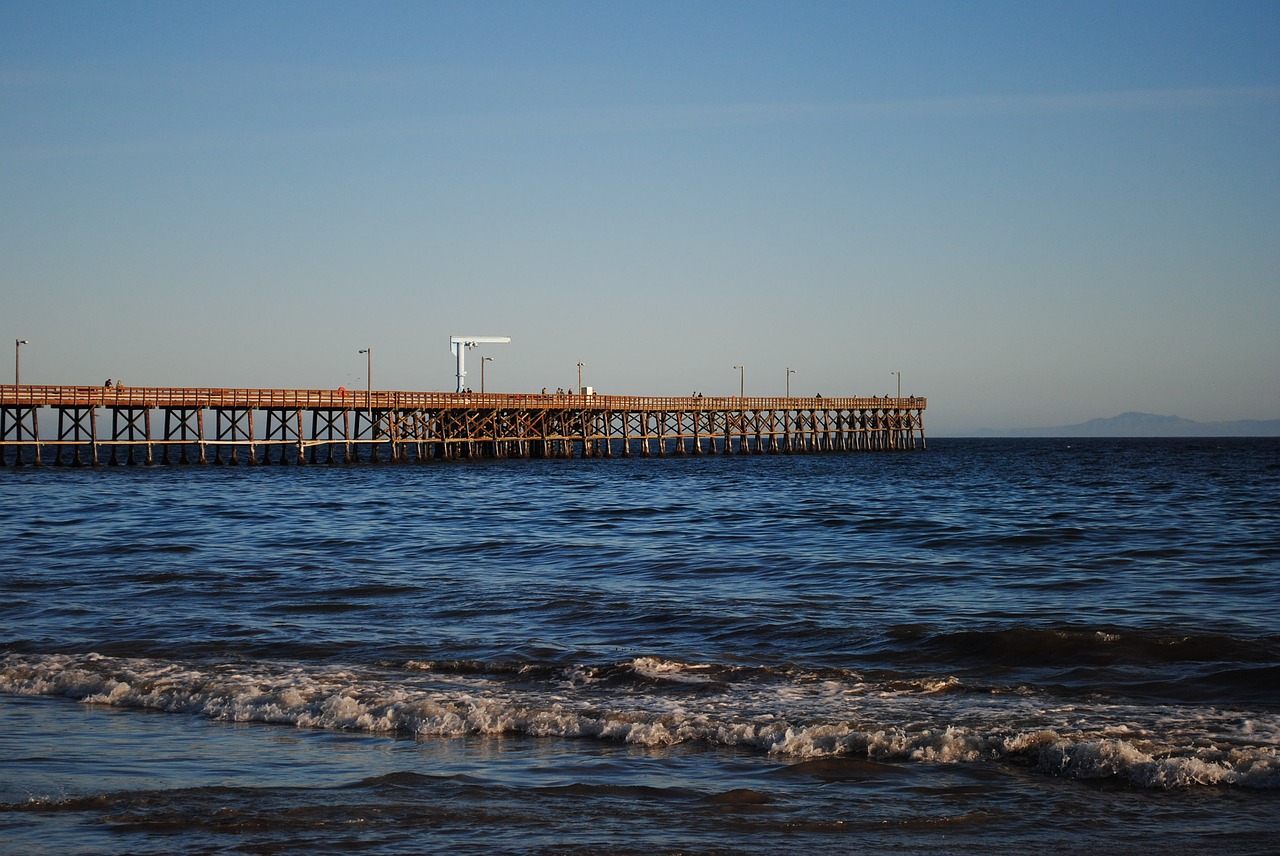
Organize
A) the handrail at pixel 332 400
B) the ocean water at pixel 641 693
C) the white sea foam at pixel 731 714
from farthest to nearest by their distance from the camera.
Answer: the handrail at pixel 332 400 < the white sea foam at pixel 731 714 < the ocean water at pixel 641 693

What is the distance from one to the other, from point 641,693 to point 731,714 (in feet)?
3.44

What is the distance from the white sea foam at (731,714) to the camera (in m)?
7.54

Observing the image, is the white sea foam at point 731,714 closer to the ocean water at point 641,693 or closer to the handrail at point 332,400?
the ocean water at point 641,693

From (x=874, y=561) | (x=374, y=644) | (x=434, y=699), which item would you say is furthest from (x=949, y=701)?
(x=874, y=561)

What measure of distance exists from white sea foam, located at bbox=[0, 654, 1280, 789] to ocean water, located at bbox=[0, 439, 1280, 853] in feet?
0.11

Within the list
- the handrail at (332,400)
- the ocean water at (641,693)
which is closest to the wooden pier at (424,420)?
the handrail at (332,400)

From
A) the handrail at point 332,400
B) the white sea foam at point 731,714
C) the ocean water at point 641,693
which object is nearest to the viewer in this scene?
the ocean water at point 641,693

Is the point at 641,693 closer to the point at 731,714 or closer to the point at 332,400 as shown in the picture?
the point at 731,714

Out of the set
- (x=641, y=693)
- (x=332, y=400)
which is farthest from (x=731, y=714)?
(x=332, y=400)

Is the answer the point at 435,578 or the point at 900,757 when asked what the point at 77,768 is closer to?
the point at 900,757

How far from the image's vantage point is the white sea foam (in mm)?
7539

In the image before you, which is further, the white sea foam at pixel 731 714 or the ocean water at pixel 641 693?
the white sea foam at pixel 731 714

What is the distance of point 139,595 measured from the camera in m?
15.1

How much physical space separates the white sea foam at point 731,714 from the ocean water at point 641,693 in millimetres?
33
